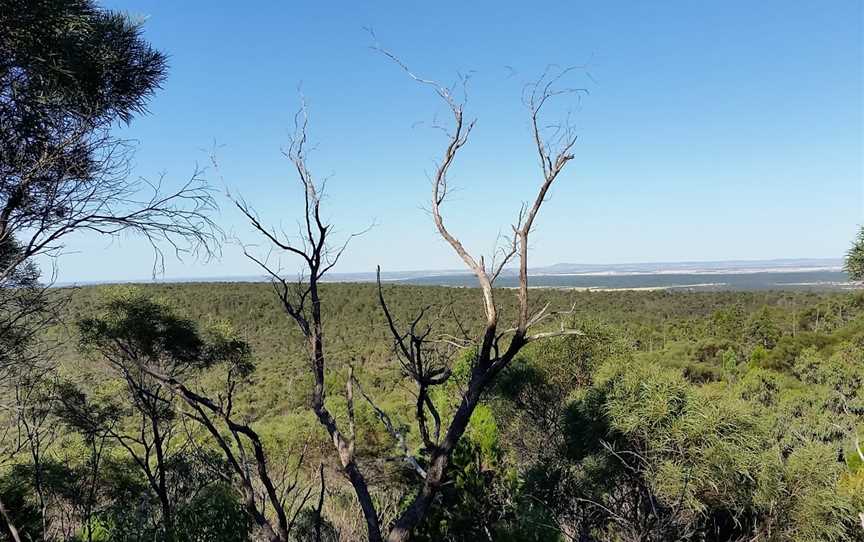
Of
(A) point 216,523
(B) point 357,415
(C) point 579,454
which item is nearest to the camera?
(A) point 216,523

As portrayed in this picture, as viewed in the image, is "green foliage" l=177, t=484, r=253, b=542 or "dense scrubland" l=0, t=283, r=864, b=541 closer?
"green foliage" l=177, t=484, r=253, b=542

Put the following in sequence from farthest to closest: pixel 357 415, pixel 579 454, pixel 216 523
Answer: pixel 357 415
pixel 579 454
pixel 216 523

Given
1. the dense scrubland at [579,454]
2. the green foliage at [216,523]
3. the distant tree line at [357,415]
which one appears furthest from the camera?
the dense scrubland at [579,454]

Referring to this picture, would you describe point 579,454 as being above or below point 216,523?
below

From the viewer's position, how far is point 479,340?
2.52 meters

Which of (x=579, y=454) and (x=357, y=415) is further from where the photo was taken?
(x=357, y=415)

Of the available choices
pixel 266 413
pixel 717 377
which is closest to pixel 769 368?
pixel 717 377

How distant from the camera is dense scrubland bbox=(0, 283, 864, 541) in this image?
5.84m

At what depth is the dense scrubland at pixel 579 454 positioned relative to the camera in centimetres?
584

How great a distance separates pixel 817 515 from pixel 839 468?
100 centimetres

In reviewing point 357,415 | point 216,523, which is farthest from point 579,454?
point 357,415

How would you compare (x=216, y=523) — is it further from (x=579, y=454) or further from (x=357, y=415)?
(x=357, y=415)

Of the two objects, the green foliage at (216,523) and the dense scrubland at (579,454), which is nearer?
the green foliage at (216,523)

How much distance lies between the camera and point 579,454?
8.63 metres
